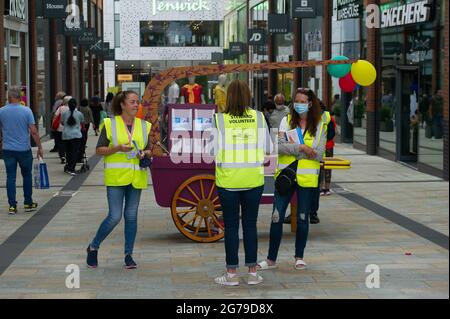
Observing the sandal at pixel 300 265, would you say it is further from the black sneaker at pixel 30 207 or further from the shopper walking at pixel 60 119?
the shopper walking at pixel 60 119

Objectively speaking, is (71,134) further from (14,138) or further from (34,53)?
(34,53)

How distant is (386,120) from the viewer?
2358 centimetres

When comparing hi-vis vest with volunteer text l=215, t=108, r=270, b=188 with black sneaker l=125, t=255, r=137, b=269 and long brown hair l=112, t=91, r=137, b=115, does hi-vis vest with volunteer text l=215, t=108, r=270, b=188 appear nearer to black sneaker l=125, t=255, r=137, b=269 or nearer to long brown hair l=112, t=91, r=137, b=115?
long brown hair l=112, t=91, r=137, b=115

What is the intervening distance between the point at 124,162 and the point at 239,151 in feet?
4.39

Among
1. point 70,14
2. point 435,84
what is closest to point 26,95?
point 70,14

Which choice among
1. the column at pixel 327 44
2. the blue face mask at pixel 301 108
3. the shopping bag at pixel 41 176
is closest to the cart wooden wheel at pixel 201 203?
the blue face mask at pixel 301 108

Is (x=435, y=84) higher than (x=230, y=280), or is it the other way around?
(x=435, y=84)

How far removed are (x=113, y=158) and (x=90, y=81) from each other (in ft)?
166

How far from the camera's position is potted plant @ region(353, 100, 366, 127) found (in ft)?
85.6

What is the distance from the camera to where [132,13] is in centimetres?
8000

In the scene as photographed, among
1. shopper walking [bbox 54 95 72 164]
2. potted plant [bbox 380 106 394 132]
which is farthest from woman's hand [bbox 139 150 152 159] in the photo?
potted plant [bbox 380 106 394 132]

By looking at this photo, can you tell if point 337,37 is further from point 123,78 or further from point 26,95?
point 123,78

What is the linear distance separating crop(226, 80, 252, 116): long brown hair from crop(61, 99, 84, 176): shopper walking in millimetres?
11697

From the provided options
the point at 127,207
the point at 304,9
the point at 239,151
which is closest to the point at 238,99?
the point at 239,151
